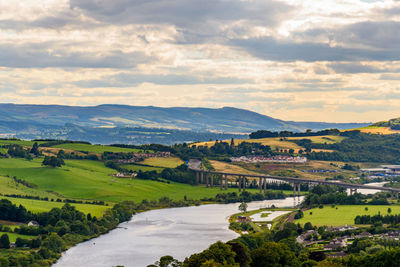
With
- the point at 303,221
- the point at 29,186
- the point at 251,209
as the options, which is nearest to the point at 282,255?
the point at 303,221

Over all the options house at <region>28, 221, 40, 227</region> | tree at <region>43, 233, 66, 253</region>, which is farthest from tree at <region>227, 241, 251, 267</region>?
house at <region>28, 221, 40, 227</region>

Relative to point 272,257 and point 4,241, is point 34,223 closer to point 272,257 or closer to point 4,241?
point 4,241

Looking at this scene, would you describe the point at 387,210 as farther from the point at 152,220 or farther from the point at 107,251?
the point at 107,251

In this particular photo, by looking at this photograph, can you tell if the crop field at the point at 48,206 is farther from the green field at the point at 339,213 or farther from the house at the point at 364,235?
the house at the point at 364,235

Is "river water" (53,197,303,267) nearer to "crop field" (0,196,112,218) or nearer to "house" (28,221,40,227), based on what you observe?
"crop field" (0,196,112,218)

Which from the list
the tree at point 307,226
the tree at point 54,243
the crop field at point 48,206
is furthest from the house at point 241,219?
the tree at point 54,243

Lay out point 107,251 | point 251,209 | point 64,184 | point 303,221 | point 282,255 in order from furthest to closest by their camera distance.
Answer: point 64,184 → point 251,209 → point 303,221 → point 107,251 → point 282,255
